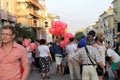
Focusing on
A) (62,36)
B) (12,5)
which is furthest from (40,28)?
(62,36)

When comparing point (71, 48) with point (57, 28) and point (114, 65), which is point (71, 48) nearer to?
point (114, 65)

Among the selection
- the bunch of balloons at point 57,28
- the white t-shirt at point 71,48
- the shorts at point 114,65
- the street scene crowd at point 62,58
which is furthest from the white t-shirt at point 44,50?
the bunch of balloons at point 57,28

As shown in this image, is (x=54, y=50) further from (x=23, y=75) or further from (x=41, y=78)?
(x=23, y=75)

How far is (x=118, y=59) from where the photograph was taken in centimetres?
1534

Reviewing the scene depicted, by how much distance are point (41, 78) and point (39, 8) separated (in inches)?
3328

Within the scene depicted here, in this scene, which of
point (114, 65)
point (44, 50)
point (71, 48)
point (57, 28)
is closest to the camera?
point (114, 65)

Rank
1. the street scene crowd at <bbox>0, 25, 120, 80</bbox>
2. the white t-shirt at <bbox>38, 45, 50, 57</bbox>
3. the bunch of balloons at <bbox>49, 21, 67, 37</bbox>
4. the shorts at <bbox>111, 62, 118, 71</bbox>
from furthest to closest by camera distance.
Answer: the bunch of balloons at <bbox>49, 21, 67, 37</bbox> < the white t-shirt at <bbox>38, 45, 50, 57</bbox> < the shorts at <bbox>111, 62, 118, 71</bbox> < the street scene crowd at <bbox>0, 25, 120, 80</bbox>

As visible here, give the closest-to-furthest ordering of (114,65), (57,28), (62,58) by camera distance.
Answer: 1. (114,65)
2. (62,58)
3. (57,28)

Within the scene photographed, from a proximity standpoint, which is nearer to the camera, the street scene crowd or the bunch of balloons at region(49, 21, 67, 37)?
the street scene crowd

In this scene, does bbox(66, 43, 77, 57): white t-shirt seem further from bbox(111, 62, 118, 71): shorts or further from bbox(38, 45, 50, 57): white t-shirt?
bbox(111, 62, 118, 71): shorts

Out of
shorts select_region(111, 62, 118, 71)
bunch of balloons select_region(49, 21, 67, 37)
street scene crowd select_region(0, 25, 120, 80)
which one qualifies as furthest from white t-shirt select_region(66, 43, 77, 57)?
bunch of balloons select_region(49, 21, 67, 37)

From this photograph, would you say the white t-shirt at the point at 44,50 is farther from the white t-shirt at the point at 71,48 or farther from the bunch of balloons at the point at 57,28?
the bunch of balloons at the point at 57,28

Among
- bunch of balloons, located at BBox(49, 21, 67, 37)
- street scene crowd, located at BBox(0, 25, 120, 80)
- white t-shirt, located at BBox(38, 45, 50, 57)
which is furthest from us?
bunch of balloons, located at BBox(49, 21, 67, 37)

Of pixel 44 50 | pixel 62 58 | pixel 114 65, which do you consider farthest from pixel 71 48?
pixel 114 65
